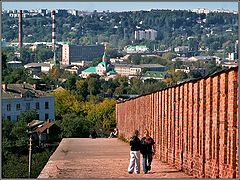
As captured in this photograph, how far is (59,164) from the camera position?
46.5ft

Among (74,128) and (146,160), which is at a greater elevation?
(146,160)

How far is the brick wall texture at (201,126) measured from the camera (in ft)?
30.1

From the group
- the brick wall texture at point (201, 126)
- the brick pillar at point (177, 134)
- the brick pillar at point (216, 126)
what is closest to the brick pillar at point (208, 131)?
the brick wall texture at point (201, 126)

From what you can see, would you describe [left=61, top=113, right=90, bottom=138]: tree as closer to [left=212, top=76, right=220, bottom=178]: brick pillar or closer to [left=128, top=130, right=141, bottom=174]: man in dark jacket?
[left=128, top=130, right=141, bottom=174]: man in dark jacket

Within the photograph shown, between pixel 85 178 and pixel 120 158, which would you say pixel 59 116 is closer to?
pixel 120 158

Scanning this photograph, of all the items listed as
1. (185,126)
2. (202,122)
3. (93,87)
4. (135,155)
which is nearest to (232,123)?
(202,122)

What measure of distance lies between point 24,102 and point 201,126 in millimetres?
47646

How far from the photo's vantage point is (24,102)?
57.8 meters

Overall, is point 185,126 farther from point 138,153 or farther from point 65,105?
point 65,105

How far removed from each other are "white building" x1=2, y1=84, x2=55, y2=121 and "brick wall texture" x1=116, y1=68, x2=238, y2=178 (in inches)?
1491

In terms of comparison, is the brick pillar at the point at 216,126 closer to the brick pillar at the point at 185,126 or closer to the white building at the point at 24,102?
the brick pillar at the point at 185,126

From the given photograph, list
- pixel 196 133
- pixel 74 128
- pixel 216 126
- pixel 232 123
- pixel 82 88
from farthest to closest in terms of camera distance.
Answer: pixel 82 88 < pixel 74 128 < pixel 196 133 < pixel 216 126 < pixel 232 123

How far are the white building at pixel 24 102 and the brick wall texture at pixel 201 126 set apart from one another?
3786 centimetres

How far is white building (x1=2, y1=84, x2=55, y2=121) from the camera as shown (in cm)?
5369
